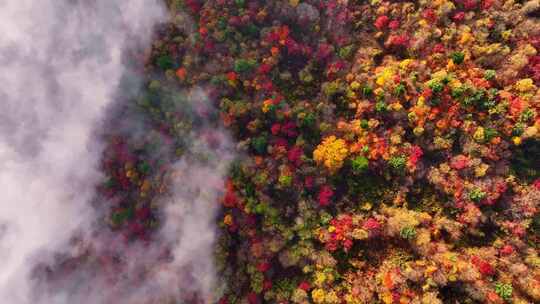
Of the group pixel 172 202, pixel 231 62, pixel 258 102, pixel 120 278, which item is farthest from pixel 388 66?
pixel 120 278

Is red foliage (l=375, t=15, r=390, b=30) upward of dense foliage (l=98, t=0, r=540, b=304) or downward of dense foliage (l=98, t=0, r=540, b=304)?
upward

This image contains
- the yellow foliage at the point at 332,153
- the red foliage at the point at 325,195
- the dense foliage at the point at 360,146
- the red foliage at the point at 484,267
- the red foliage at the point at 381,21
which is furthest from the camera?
the red foliage at the point at 381,21

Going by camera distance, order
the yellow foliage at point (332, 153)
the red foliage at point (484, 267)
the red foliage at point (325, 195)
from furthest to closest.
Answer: the red foliage at point (325, 195) → the yellow foliage at point (332, 153) → the red foliage at point (484, 267)

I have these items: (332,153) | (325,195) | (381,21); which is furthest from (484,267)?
(381,21)

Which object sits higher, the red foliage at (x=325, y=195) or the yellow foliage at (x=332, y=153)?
the yellow foliage at (x=332, y=153)

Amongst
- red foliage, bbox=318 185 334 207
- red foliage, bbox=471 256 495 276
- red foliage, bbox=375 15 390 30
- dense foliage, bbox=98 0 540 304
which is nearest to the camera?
red foliage, bbox=471 256 495 276

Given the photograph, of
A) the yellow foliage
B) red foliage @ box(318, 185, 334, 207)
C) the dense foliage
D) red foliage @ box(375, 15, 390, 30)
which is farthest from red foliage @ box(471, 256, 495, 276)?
red foliage @ box(375, 15, 390, 30)

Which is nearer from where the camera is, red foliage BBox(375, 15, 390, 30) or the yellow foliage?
the yellow foliage

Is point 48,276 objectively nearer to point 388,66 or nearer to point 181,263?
point 181,263

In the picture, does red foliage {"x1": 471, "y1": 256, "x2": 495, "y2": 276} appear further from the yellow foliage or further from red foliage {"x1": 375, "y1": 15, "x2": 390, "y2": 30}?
red foliage {"x1": 375, "y1": 15, "x2": 390, "y2": 30}

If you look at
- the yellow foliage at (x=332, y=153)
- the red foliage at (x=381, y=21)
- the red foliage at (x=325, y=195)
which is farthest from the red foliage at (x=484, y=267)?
the red foliage at (x=381, y=21)

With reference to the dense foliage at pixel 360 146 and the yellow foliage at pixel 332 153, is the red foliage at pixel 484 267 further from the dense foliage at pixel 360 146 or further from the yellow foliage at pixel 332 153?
the yellow foliage at pixel 332 153
